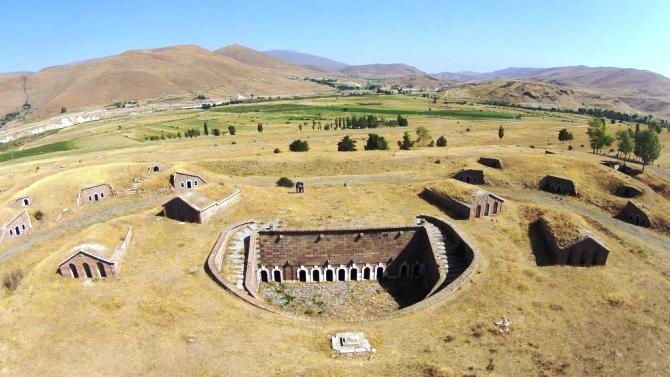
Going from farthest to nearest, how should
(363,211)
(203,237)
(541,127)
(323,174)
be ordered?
(541,127) < (323,174) < (363,211) < (203,237)

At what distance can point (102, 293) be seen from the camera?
2925 cm

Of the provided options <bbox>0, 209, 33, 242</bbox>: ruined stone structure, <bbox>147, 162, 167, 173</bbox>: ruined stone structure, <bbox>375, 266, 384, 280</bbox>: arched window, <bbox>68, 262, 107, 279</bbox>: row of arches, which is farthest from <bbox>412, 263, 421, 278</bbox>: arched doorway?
<bbox>0, 209, 33, 242</bbox>: ruined stone structure

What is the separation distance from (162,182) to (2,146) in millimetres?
111850

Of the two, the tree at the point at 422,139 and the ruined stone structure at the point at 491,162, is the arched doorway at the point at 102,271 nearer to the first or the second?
the ruined stone structure at the point at 491,162

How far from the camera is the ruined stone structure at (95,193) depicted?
5350cm

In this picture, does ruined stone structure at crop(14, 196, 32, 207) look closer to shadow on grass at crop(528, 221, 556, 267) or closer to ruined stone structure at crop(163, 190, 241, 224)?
ruined stone structure at crop(163, 190, 241, 224)

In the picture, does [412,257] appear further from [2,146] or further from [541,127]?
[2,146]

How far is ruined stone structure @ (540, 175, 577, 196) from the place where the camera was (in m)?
55.2

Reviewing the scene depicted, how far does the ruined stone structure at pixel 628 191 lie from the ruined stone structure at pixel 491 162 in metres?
16.2

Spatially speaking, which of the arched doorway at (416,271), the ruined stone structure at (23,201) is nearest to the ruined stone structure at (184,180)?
the ruined stone structure at (23,201)

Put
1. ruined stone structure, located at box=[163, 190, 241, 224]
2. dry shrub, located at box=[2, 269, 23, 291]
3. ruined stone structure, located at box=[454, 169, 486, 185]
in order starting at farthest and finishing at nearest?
ruined stone structure, located at box=[454, 169, 486, 185]
ruined stone structure, located at box=[163, 190, 241, 224]
dry shrub, located at box=[2, 269, 23, 291]

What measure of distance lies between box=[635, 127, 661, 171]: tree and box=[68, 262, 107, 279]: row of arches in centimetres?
8249

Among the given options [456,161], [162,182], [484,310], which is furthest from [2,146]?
[484,310]

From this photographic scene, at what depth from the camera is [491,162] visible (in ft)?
213
